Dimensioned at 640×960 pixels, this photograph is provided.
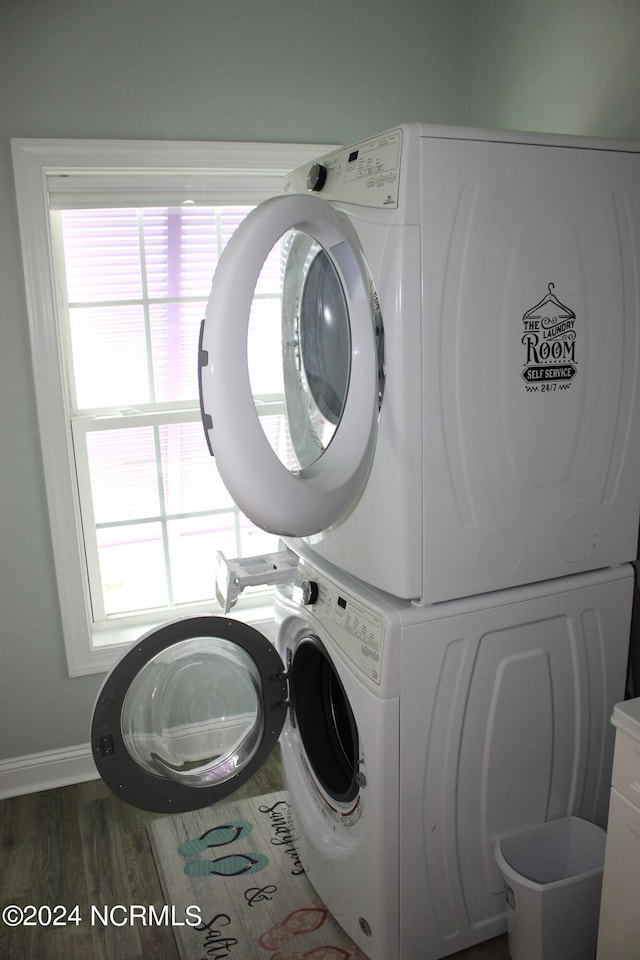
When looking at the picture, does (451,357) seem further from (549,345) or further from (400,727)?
(400,727)

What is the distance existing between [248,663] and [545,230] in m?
1.16

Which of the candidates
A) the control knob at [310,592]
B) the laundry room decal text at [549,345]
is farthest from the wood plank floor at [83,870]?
the laundry room decal text at [549,345]

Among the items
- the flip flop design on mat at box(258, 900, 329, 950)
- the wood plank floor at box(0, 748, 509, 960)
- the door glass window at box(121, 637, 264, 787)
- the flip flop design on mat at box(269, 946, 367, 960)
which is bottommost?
the wood plank floor at box(0, 748, 509, 960)

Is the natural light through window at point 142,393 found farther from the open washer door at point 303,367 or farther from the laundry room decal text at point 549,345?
the laundry room decal text at point 549,345

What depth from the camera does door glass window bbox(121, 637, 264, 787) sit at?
67.6 inches

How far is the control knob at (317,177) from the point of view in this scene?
1.58 m

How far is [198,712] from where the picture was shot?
1795 millimetres

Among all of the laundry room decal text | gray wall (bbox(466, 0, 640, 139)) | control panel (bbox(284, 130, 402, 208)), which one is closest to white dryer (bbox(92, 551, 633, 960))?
the laundry room decal text

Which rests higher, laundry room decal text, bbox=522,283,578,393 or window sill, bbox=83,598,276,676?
laundry room decal text, bbox=522,283,578,393

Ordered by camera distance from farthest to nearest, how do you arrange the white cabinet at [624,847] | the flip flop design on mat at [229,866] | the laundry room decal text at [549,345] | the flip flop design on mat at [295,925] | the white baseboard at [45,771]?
the white baseboard at [45,771] < the flip flop design on mat at [229,866] < the flip flop design on mat at [295,925] < the laundry room decal text at [549,345] < the white cabinet at [624,847]

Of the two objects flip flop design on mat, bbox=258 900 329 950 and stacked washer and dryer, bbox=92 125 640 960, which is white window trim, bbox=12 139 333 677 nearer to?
stacked washer and dryer, bbox=92 125 640 960

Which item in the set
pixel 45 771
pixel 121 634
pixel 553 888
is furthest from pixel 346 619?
pixel 45 771

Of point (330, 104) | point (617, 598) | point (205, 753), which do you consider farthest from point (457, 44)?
point (205, 753)

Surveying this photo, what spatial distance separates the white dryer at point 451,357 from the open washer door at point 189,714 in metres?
0.36
